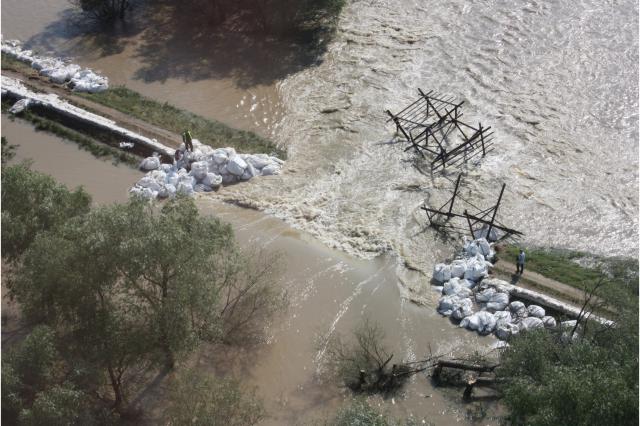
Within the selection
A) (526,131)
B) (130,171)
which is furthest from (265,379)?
(526,131)

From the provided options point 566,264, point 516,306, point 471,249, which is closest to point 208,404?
point 516,306

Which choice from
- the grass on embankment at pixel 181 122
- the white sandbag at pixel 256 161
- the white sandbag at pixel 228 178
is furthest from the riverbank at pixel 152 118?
the white sandbag at pixel 228 178

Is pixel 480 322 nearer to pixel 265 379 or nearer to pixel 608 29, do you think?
pixel 265 379

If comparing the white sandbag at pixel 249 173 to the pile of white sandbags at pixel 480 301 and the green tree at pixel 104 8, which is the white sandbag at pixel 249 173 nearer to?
the pile of white sandbags at pixel 480 301

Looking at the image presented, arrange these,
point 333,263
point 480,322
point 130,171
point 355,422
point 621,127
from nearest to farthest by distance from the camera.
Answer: point 355,422
point 480,322
point 333,263
point 130,171
point 621,127

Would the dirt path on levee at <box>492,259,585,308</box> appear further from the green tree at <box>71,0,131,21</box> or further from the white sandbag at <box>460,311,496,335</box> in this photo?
the green tree at <box>71,0,131,21</box>

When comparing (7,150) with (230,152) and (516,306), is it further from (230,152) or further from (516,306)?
(516,306)
